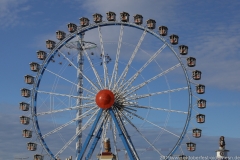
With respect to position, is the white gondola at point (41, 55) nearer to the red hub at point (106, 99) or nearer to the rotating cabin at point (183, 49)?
the red hub at point (106, 99)

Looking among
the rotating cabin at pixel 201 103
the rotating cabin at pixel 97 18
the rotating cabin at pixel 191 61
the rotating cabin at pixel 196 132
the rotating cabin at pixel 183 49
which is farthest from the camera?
the rotating cabin at pixel 97 18

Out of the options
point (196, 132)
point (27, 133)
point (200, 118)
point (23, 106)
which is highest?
point (23, 106)

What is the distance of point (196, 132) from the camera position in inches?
2206

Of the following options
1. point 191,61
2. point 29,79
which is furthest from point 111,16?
point 29,79

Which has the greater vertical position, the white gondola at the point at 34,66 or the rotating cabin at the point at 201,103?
the white gondola at the point at 34,66

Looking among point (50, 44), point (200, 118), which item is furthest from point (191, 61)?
point (50, 44)

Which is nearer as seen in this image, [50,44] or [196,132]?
[196,132]

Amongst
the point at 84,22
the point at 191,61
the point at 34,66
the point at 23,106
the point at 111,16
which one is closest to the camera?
the point at 191,61

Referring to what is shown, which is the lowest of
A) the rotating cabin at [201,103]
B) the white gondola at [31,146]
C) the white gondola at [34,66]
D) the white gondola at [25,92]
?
the white gondola at [31,146]

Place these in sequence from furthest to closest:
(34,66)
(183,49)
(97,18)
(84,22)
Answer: (34,66), (84,22), (97,18), (183,49)

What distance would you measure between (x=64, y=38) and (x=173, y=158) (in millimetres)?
17083

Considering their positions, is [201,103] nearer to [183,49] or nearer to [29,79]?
[183,49]

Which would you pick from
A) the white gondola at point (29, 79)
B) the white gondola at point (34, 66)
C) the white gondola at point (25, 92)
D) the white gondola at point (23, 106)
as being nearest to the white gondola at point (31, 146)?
the white gondola at point (23, 106)

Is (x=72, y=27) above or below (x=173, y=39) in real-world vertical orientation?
above
